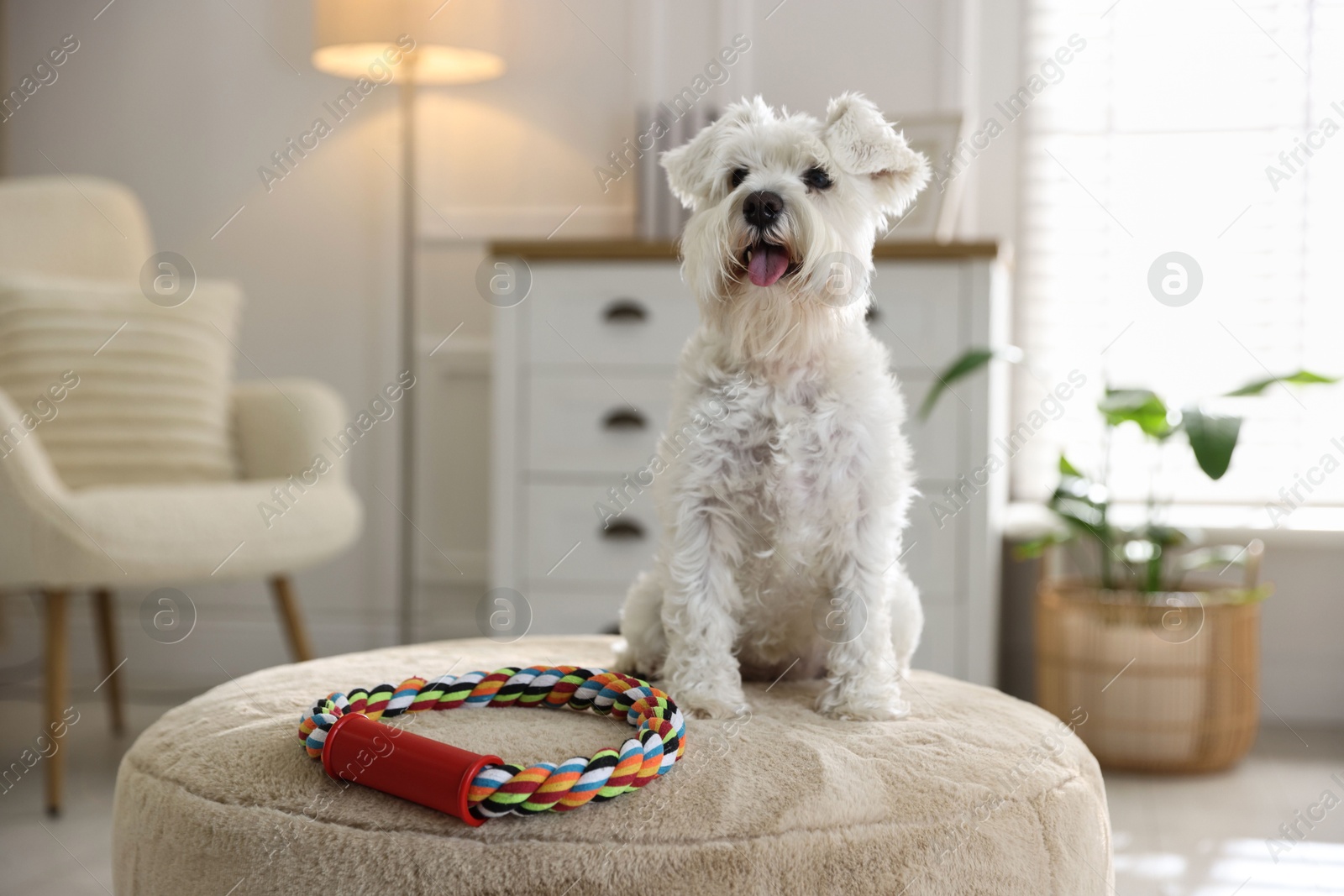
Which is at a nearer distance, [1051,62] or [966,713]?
Answer: [966,713]

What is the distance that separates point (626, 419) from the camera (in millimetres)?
2543

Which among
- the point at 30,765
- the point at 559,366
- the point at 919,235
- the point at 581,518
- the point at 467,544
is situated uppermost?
the point at 919,235

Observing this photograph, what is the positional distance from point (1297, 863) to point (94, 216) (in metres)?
3.06

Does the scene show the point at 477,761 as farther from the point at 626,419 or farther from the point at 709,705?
the point at 626,419

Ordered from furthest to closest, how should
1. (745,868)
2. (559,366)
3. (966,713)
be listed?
1. (559,366)
2. (966,713)
3. (745,868)

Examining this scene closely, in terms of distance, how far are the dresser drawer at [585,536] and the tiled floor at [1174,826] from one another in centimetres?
105

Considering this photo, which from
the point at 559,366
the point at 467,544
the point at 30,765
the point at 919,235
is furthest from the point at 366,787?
the point at 467,544

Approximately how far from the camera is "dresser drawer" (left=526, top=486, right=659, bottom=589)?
2.53 meters

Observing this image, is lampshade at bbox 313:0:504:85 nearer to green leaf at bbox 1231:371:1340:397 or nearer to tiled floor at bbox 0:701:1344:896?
tiled floor at bbox 0:701:1344:896

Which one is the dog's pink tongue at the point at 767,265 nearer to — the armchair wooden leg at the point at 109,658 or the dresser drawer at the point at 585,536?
the dresser drawer at the point at 585,536

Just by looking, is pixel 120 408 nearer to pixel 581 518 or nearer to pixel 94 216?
pixel 94 216

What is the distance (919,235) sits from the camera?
2.64m

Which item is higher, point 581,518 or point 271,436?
point 271,436

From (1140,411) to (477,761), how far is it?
188cm
